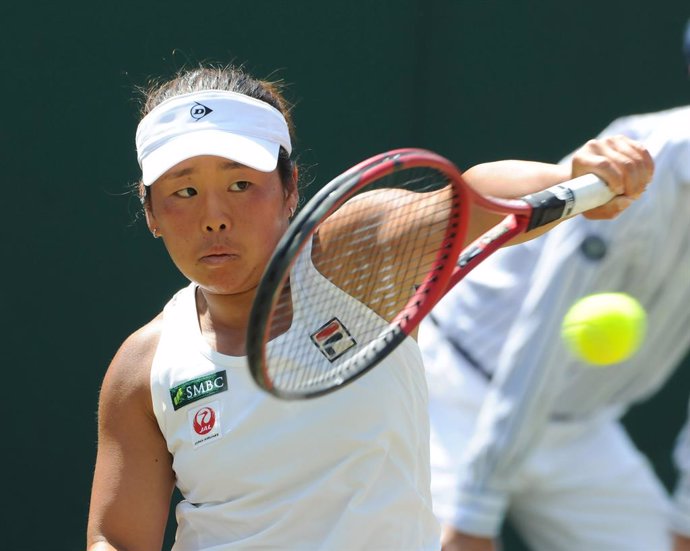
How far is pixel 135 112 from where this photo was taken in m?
3.70

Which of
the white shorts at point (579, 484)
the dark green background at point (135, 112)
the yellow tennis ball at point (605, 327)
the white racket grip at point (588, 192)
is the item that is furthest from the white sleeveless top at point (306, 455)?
the dark green background at point (135, 112)

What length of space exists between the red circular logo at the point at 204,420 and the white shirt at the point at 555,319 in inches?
53.3

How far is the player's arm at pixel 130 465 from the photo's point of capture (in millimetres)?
2152

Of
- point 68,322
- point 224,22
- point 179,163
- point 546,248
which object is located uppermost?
point 179,163

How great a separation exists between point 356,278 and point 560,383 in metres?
1.40

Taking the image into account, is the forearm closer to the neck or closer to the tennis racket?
the tennis racket

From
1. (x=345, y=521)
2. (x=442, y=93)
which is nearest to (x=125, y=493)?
(x=345, y=521)

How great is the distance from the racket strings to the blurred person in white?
1140 millimetres

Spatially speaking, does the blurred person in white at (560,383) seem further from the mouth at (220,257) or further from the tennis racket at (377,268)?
the mouth at (220,257)

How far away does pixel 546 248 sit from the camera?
128 inches

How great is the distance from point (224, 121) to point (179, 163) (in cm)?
11

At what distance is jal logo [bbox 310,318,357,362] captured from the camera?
2010 millimetres

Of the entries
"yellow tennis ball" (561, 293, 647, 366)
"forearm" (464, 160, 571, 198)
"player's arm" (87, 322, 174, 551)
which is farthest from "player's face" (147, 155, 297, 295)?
"yellow tennis ball" (561, 293, 647, 366)

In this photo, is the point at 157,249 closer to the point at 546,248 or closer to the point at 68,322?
the point at 68,322
